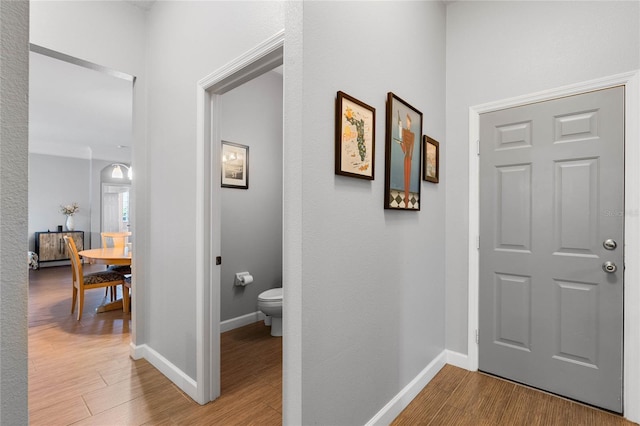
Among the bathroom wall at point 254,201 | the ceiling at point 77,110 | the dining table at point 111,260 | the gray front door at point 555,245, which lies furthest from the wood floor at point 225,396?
the ceiling at point 77,110

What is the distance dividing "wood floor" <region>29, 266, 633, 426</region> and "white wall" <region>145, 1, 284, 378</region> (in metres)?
0.27

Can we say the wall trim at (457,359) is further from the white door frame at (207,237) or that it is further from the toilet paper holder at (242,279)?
the toilet paper holder at (242,279)

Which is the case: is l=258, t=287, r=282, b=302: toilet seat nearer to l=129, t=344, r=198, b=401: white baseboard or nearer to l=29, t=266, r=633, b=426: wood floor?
l=29, t=266, r=633, b=426: wood floor

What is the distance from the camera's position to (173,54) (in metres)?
2.34

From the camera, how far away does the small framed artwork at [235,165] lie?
10.5 ft

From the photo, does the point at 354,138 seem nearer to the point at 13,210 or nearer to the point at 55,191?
the point at 13,210

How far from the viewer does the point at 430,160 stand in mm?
2307

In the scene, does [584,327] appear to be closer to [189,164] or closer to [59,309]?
[189,164]

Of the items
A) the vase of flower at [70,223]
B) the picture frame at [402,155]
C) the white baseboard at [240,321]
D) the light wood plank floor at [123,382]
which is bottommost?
the light wood plank floor at [123,382]

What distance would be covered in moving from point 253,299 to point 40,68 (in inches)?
135

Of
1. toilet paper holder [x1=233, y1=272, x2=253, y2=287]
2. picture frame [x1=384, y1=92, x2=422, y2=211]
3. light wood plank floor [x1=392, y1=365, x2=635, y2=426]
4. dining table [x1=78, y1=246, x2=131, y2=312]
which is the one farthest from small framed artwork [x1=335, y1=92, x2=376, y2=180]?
dining table [x1=78, y1=246, x2=131, y2=312]

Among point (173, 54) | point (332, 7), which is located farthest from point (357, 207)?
point (173, 54)

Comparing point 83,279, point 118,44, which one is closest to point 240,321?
point 83,279

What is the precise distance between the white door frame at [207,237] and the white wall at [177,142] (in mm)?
87
